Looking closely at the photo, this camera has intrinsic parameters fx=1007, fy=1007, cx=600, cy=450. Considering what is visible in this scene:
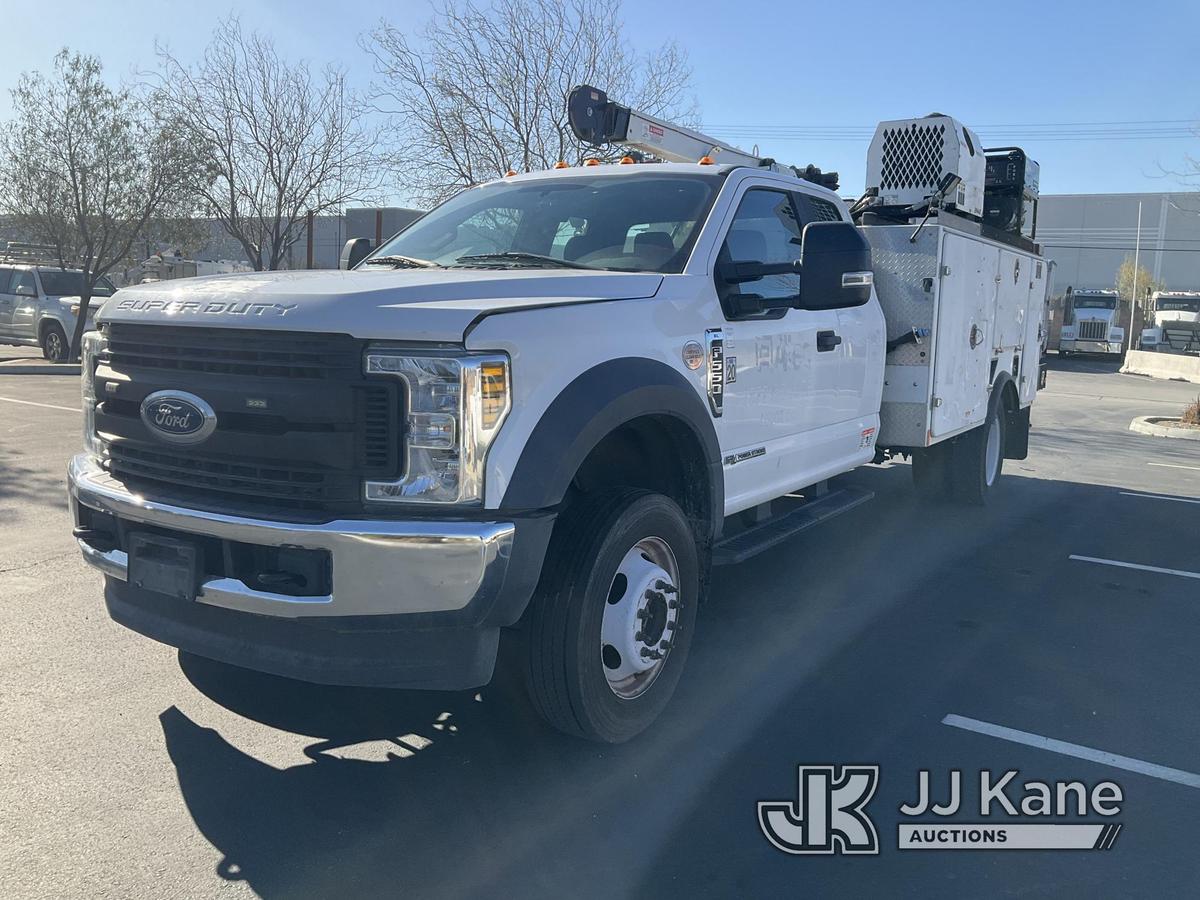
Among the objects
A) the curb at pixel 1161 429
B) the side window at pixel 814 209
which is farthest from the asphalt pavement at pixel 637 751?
the curb at pixel 1161 429

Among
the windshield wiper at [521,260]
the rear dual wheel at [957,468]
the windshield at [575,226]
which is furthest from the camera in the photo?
the rear dual wheel at [957,468]

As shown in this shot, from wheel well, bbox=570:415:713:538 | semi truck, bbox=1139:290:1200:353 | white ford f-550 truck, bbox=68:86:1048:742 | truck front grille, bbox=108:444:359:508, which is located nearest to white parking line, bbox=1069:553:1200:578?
white ford f-550 truck, bbox=68:86:1048:742

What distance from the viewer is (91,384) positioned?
3.72 metres

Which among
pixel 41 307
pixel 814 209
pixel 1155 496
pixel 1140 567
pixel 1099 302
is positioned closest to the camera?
pixel 814 209

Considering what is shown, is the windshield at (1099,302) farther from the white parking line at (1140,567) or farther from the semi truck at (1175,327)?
the white parking line at (1140,567)

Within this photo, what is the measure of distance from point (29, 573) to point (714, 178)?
165 inches

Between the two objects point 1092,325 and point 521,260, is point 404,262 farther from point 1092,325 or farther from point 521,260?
point 1092,325

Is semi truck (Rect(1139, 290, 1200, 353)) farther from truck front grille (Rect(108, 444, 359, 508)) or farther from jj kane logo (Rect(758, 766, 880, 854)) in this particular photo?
truck front grille (Rect(108, 444, 359, 508))

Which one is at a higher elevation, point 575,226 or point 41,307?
point 575,226

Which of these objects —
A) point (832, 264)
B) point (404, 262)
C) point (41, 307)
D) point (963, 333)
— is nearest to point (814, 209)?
point (832, 264)

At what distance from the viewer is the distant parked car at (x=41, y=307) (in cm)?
2012

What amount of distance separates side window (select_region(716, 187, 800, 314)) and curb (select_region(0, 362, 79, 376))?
16.6 m

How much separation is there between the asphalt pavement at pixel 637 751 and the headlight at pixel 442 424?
40.9 inches

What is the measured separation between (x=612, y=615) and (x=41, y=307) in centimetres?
2042
